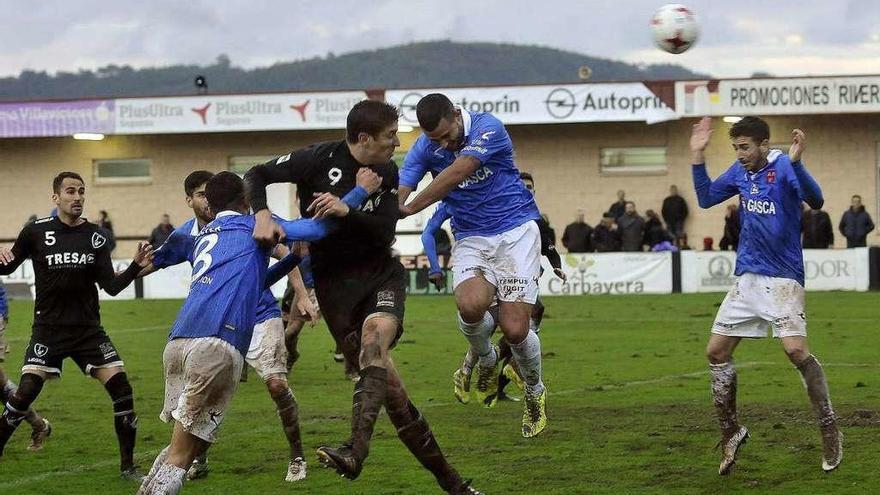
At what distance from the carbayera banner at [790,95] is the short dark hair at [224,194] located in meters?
32.0

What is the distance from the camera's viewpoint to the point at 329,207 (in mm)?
7406

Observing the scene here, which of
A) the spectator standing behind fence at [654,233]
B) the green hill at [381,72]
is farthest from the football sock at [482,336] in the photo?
the green hill at [381,72]

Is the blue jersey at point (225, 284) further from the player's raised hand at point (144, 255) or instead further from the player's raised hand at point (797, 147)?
the player's raised hand at point (797, 147)

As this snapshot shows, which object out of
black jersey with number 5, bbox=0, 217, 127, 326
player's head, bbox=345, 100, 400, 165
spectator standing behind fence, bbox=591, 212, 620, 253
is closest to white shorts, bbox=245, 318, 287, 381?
black jersey with number 5, bbox=0, 217, 127, 326

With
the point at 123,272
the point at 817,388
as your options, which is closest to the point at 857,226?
the point at 817,388

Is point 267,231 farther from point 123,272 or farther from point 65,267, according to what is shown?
point 65,267

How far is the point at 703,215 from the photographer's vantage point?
3928 centimetres

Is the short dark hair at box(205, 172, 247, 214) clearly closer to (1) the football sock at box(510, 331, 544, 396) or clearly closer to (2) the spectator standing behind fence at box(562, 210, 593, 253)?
(1) the football sock at box(510, 331, 544, 396)

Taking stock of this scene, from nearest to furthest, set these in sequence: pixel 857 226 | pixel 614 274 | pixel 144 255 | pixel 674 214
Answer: pixel 144 255
pixel 614 274
pixel 857 226
pixel 674 214

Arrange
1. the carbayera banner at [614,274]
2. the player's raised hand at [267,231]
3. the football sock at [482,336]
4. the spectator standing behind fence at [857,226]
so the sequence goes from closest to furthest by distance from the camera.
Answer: the player's raised hand at [267,231] → the football sock at [482,336] → the carbayera banner at [614,274] → the spectator standing behind fence at [857,226]

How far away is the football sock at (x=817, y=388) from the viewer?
898 centimetres

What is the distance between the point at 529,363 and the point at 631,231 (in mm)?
23602

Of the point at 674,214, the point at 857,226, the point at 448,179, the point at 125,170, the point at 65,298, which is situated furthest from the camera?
the point at 125,170

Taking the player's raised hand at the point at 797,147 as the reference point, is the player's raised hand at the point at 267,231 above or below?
below
